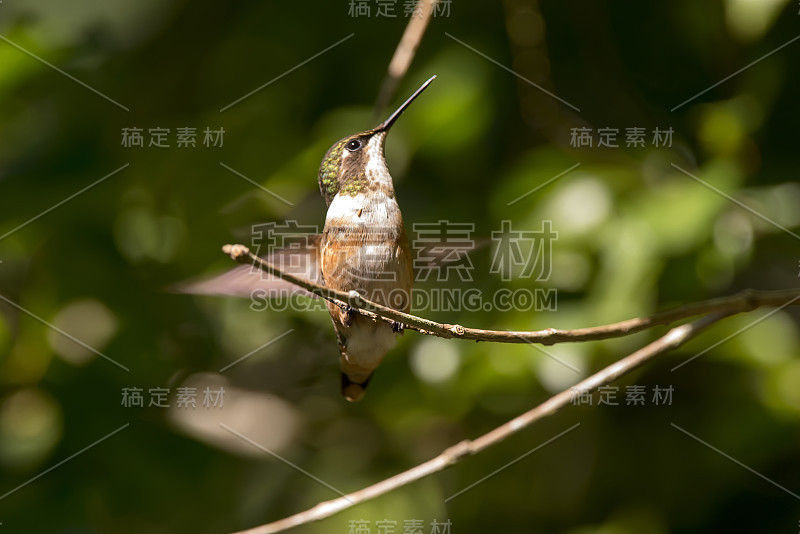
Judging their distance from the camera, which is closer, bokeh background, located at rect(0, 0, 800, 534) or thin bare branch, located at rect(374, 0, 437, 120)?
thin bare branch, located at rect(374, 0, 437, 120)

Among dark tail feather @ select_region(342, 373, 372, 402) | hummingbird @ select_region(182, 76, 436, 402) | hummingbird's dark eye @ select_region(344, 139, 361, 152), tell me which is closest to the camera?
hummingbird @ select_region(182, 76, 436, 402)

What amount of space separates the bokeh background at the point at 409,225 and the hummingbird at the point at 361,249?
59 cm

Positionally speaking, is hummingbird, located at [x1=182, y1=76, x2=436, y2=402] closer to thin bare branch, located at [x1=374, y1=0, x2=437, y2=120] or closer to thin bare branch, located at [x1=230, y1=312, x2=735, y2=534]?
thin bare branch, located at [x1=374, y1=0, x2=437, y2=120]

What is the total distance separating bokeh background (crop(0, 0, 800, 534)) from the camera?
9.84 feet

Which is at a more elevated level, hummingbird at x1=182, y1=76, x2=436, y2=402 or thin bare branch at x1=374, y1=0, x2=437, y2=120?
thin bare branch at x1=374, y1=0, x2=437, y2=120

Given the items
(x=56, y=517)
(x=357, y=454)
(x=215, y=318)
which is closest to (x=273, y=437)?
(x=357, y=454)

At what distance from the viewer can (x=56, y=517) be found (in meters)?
3.09

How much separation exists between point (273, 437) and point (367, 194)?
1.91 metres

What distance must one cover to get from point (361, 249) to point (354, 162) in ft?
1.05

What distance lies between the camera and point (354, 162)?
2.49 meters
